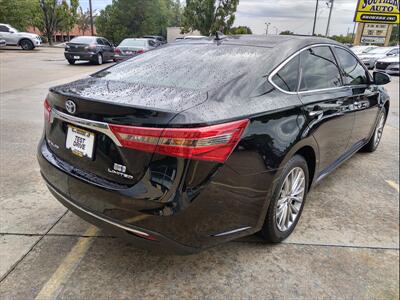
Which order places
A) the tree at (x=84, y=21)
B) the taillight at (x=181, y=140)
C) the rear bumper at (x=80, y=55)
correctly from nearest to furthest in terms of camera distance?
the taillight at (x=181, y=140)
the rear bumper at (x=80, y=55)
the tree at (x=84, y=21)

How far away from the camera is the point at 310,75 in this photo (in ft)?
9.80

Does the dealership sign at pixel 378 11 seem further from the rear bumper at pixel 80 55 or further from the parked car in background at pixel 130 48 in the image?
the rear bumper at pixel 80 55

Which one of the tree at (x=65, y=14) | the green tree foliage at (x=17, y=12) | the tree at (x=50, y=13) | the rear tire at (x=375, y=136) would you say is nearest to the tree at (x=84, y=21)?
the tree at (x=65, y=14)

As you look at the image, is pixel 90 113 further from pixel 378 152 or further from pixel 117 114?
pixel 378 152

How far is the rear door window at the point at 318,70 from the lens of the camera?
9.55ft

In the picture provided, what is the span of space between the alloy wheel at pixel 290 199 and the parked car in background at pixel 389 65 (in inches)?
723

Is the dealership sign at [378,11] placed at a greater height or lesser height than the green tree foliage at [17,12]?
greater

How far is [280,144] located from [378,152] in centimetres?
371

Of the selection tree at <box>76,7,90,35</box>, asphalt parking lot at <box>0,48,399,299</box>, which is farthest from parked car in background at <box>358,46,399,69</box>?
tree at <box>76,7,90,35</box>

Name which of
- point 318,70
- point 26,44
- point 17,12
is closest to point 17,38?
point 26,44

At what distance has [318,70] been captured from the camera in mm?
3146

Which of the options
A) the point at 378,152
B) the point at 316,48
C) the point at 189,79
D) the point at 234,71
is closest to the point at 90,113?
the point at 189,79

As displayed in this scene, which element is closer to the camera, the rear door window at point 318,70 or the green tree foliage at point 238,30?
the rear door window at point 318,70

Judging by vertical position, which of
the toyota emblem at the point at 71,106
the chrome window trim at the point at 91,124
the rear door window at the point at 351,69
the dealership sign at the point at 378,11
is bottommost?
the chrome window trim at the point at 91,124
